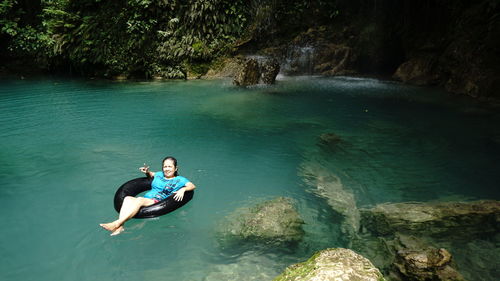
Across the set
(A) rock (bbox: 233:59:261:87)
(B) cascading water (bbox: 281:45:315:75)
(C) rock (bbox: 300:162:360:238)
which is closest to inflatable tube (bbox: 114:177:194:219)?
(C) rock (bbox: 300:162:360:238)

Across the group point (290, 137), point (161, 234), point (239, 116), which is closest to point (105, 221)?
point (161, 234)

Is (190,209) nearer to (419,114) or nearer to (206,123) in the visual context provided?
(206,123)

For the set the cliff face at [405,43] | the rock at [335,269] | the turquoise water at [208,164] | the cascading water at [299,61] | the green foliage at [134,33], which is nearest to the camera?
the rock at [335,269]

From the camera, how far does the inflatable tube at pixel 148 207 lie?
4.30 meters

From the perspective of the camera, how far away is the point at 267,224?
418 cm

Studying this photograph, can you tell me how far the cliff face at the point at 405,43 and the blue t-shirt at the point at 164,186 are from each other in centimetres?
1159

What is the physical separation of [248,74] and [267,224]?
1079 centimetres

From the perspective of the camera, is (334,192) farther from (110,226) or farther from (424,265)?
(110,226)

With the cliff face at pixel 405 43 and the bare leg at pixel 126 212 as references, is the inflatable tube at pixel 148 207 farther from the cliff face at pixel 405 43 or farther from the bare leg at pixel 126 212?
the cliff face at pixel 405 43

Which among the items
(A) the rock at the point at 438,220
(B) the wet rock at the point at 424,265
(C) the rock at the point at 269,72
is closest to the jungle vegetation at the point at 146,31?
(C) the rock at the point at 269,72

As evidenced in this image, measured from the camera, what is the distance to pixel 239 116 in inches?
370

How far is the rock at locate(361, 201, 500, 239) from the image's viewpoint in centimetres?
408

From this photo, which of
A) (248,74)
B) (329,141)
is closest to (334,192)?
(329,141)

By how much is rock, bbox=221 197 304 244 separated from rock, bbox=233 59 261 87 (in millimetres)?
10214
